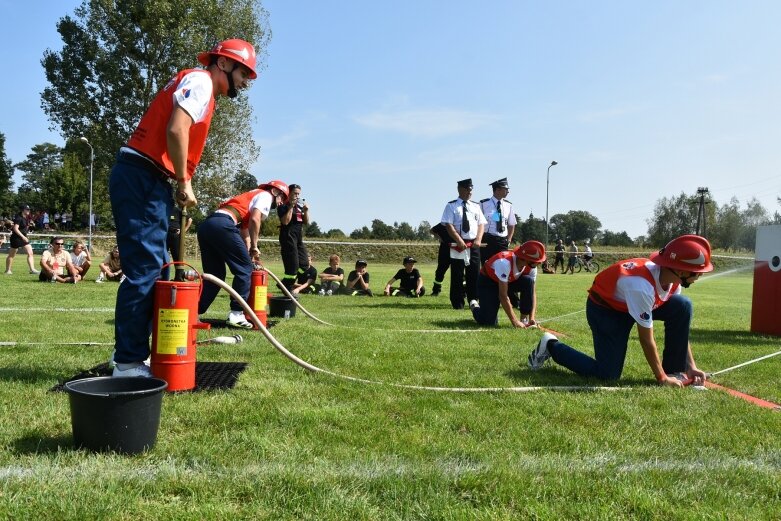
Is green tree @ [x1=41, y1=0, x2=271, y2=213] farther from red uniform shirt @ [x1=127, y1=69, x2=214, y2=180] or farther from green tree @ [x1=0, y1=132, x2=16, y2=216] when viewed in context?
green tree @ [x1=0, y1=132, x2=16, y2=216]

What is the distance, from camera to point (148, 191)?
3.97 m

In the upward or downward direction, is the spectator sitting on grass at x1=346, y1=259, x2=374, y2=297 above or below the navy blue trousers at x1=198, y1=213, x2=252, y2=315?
below

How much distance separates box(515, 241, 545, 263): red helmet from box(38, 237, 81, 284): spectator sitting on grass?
1089 cm

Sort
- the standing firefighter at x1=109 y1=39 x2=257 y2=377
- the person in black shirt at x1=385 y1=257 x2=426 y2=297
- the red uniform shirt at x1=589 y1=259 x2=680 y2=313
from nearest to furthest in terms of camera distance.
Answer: the standing firefighter at x1=109 y1=39 x2=257 y2=377
the red uniform shirt at x1=589 y1=259 x2=680 y2=313
the person in black shirt at x1=385 y1=257 x2=426 y2=297

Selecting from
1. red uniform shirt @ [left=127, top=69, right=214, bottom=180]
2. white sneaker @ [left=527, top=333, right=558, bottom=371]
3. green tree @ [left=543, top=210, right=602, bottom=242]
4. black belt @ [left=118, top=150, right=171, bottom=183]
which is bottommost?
white sneaker @ [left=527, top=333, right=558, bottom=371]

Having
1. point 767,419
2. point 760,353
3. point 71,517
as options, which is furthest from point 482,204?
point 71,517

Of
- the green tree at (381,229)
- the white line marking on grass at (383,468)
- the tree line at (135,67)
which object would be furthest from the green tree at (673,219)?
the white line marking on grass at (383,468)

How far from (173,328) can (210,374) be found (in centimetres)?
74

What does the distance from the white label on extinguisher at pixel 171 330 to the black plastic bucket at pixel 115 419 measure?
3.04ft

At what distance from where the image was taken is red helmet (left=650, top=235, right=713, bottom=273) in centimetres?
446

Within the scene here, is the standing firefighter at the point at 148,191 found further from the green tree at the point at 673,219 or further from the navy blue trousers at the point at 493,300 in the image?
the green tree at the point at 673,219

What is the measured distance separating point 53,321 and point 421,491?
20.8 ft

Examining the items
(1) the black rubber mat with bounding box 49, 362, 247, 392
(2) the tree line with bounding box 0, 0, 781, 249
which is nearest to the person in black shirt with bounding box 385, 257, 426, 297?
(1) the black rubber mat with bounding box 49, 362, 247, 392

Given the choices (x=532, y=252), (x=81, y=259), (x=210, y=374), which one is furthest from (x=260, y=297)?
(x=81, y=259)
